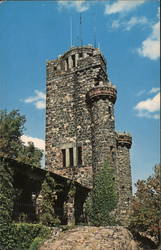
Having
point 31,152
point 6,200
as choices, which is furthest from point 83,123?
point 6,200

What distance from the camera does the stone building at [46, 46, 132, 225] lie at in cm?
2534

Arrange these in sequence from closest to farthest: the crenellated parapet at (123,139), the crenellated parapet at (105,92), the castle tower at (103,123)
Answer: the castle tower at (103,123), the crenellated parapet at (105,92), the crenellated parapet at (123,139)

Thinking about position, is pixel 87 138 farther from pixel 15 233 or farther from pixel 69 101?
pixel 15 233

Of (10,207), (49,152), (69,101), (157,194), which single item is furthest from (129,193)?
(10,207)

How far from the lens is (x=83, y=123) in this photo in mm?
27672

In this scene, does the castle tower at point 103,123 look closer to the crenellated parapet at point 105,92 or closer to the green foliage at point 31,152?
the crenellated parapet at point 105,92

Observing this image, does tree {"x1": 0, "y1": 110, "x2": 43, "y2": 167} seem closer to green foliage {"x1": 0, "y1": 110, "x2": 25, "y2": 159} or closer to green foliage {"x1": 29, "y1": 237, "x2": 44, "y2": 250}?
green foliage {"x1": 0, "y1": 110, "x2": 25, "y2": 159}

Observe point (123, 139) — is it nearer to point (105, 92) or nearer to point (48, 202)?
point (105, 92)

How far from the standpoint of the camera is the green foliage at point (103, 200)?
2223 cm

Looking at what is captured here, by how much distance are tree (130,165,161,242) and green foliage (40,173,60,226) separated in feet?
17.3

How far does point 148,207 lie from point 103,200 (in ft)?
24.5

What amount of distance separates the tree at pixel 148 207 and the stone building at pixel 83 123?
764 cm

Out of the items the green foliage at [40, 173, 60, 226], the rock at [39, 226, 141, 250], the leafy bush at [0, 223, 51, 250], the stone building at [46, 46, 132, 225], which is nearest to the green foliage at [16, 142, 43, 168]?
the stone building at [46, 46, 132, 225]

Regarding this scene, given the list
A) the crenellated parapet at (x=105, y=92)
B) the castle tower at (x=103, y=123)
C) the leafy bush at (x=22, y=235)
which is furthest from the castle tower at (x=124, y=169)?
the leafy bush at (x=22, y=235)
